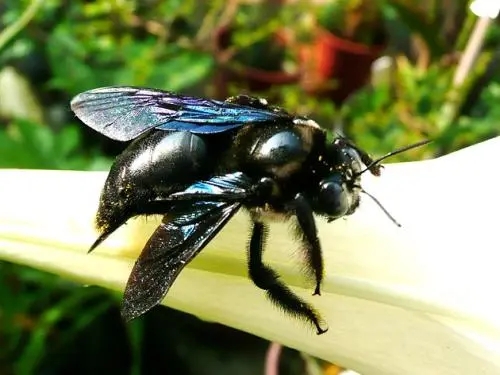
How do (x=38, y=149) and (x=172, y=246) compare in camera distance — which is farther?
(x=38, y=149)

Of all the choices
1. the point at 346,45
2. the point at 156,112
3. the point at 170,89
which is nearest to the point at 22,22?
the point at 156,112

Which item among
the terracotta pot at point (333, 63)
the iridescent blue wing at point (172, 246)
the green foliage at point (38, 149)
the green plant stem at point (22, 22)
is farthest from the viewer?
the terracotta pot at point (333, 63)

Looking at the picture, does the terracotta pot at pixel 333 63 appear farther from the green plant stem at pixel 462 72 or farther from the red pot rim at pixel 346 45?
the green plant stem at pixel 462 72

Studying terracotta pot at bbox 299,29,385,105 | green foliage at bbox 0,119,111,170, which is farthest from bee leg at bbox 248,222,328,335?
terracotta pot at bbox 299,29,385,105

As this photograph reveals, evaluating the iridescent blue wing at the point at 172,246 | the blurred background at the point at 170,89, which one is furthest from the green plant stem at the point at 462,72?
the iridescent blue wing at the point at 172,246

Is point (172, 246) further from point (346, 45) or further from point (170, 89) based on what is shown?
point (346, 45)

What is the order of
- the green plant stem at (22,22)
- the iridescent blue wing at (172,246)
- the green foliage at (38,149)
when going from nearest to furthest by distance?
the iridescent blue wing at (172,246), the green plant stem at (22,22), the green foliage at (38,149)
